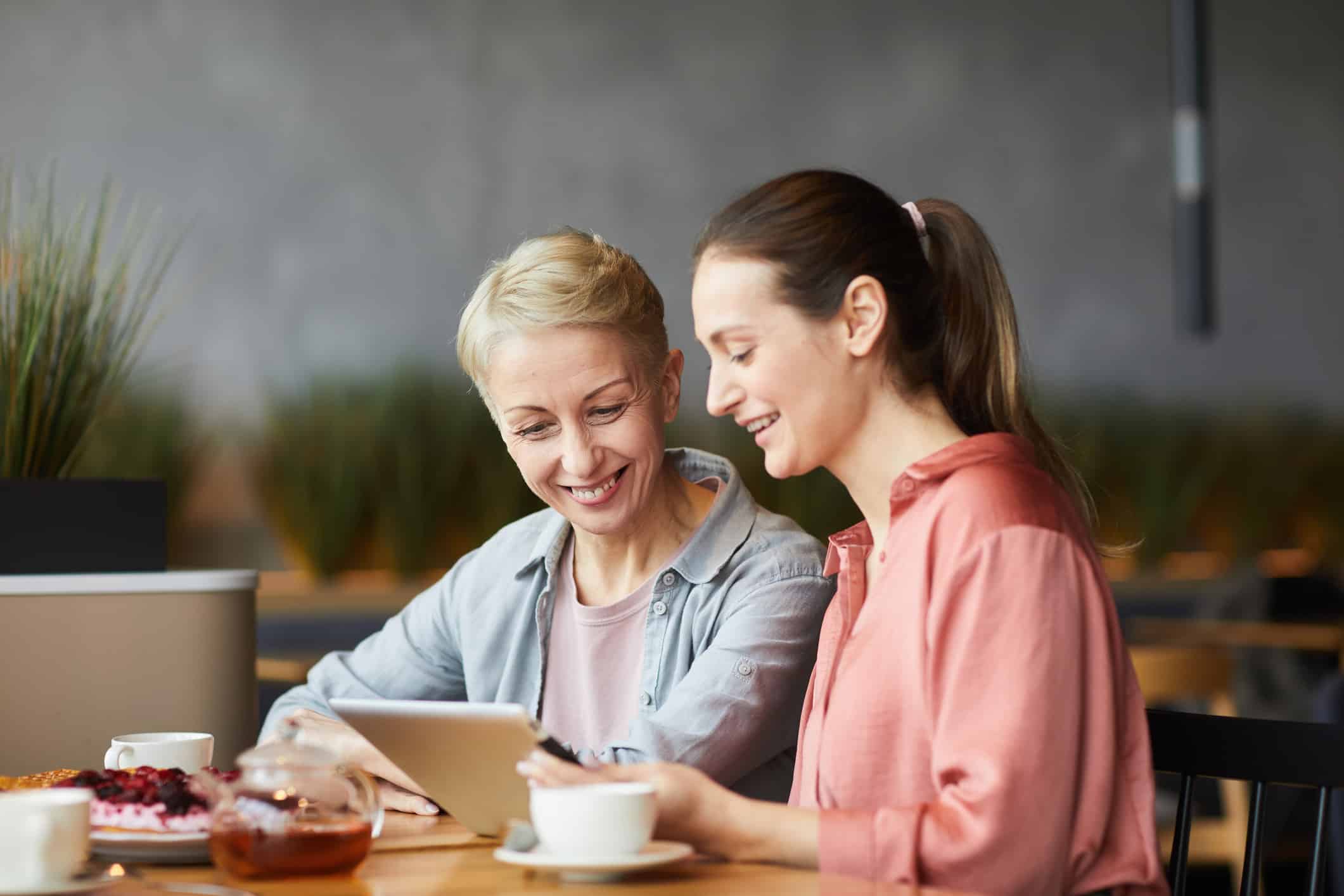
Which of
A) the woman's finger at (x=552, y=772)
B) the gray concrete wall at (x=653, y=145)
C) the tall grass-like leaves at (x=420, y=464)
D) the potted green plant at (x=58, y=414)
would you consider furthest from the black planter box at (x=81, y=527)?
the gray concrete wall at (x=653, y=145)

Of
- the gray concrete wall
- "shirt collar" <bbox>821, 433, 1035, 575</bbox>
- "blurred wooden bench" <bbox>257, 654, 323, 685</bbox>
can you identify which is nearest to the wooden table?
"shirt collar" <bbox>821, 433, 1035, 575</bbox>

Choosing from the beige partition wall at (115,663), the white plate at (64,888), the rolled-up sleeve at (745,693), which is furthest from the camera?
the beige partition wall at (115,663)

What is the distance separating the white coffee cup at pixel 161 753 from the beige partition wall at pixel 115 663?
2.48ft

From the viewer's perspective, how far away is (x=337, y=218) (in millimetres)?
5566

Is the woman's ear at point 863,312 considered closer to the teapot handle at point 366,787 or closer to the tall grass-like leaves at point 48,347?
the teapot handle at point 366,787

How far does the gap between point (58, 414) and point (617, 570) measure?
3.55 feet

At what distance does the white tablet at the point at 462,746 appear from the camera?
124 cm

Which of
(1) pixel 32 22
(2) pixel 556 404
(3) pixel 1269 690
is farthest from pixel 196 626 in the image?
(3) pixel 1269 690

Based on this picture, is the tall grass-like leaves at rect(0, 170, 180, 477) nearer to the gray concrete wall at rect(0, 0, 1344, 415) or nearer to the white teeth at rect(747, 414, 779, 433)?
the white teeth at rect(747, 414, 779, 433)

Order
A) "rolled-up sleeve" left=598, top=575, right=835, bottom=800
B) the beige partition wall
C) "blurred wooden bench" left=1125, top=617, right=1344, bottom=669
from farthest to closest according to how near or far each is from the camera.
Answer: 1. "blurred wooden bench" left=1125, top=617, right=1344, bottom=669
2. the beige partition wall
3. "rolled-up sleeve" left=598, top=575, right=835, bottom=800

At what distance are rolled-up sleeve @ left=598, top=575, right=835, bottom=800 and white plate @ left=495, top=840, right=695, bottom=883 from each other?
0.53m

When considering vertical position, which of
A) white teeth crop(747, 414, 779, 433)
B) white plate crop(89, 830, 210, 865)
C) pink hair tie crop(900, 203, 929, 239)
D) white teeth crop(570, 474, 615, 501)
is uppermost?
pink hair tie crop(900, 203, 929, 239)

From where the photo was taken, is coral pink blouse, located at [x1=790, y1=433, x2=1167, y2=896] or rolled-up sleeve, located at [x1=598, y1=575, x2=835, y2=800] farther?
rolled-up sleeve, located at [x1=598, y1=575, x2=835, y2=800]

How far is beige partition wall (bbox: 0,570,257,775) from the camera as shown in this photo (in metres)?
2.30
